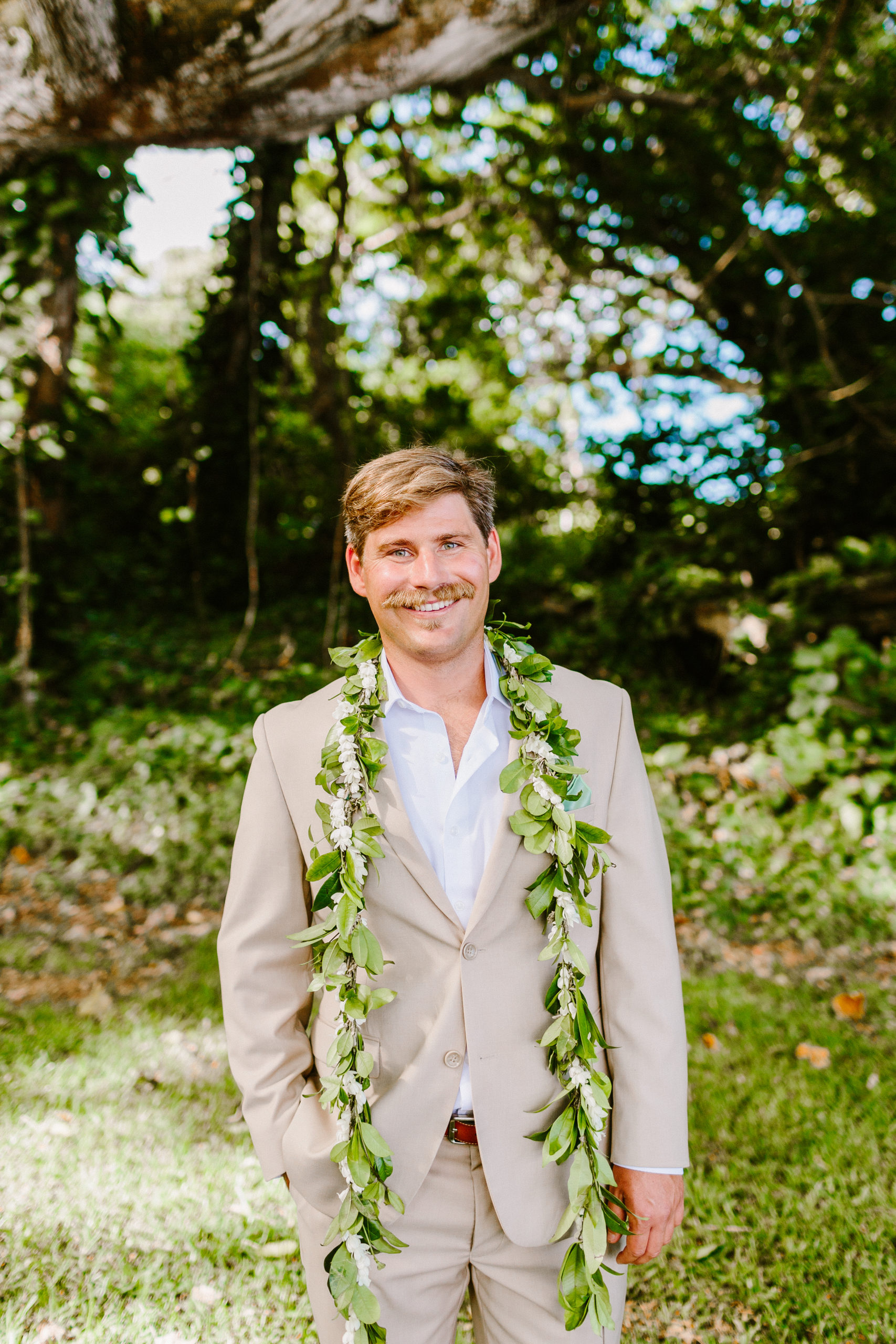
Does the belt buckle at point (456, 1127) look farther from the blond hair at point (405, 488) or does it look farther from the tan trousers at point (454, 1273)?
the blond hair at point (405, 488)

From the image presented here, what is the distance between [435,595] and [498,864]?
589mm

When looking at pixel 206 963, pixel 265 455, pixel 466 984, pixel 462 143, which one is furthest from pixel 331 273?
pixel 466 984

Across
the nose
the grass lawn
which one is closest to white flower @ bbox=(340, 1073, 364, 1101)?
the nose

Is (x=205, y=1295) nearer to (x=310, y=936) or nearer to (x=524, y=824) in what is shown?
(x=310, y=936)

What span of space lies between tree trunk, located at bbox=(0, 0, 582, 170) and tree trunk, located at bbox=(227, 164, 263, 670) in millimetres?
2551

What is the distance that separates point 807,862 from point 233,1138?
12.4 feet

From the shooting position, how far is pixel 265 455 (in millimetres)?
7824

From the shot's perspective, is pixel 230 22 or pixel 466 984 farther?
pixel 230 22

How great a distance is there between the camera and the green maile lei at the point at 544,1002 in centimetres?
152

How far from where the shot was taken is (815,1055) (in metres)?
3.50

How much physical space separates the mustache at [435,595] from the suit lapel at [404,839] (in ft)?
1.12

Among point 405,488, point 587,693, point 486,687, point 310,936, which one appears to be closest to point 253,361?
point 405,488

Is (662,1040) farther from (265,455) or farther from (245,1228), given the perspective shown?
(265,455)

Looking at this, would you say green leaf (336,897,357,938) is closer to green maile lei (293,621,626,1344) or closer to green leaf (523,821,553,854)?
green maile lei (293,621,626,1344)
